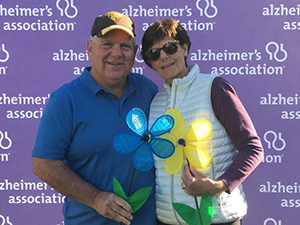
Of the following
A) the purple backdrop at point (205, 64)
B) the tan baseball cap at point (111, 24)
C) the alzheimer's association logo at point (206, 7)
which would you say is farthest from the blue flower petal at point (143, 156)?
the alzheimer's association logo at point (206, 7)

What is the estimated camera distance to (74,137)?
154cm

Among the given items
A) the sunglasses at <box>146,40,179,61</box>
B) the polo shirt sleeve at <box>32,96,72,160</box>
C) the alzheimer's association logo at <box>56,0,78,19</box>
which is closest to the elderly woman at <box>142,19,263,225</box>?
the sunglasses at <box>146,40,179,61</box>

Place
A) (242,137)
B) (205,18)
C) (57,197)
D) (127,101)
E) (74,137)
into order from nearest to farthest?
(242,137)
(74,137)
(127,101)
(205,18)
(57,197)

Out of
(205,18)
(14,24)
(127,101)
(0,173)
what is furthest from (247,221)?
(14,24)

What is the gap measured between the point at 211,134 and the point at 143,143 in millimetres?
299

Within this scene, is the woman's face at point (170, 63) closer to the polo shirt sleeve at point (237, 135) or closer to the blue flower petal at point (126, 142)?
the polo shirt sleeve at point (237, 135)

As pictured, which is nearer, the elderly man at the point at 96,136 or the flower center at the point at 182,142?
the flower center at the point at 182,142

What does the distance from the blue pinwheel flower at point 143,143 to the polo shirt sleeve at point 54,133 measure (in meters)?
0.27

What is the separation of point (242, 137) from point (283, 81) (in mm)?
876

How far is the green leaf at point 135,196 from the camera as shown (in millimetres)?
1447

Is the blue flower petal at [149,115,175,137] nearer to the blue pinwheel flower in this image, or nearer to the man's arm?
the blue pinwheel flower

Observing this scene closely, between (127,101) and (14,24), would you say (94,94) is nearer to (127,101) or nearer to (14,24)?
(127,101)

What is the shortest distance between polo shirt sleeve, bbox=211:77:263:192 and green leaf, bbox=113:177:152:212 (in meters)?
0.32

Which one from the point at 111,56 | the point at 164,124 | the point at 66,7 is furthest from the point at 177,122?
the point at 66,7
